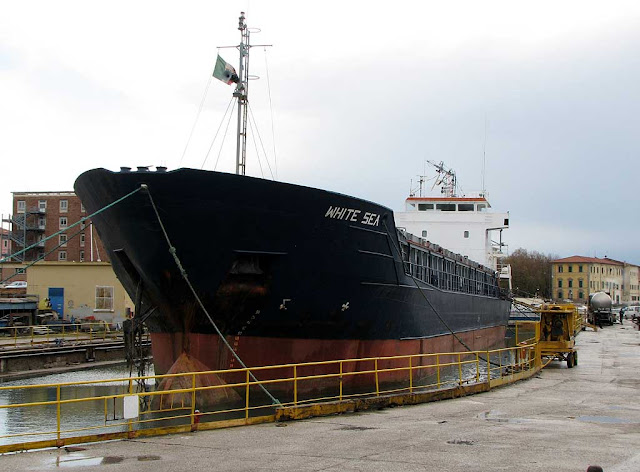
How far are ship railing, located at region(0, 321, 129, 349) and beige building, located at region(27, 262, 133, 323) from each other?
247 centimetres

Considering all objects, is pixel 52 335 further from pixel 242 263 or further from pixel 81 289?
A: pixel 242 263

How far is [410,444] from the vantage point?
362 inches

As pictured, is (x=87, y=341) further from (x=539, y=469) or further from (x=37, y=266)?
(x=539, y=469)

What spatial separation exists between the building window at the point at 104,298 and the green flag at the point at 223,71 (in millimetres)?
26967

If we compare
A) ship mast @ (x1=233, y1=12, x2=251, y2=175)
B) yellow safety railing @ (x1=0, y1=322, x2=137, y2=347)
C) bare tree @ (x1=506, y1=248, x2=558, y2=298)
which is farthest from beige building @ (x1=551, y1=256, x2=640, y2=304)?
ship mast @ (x1=233, y1=12, x2=251, y2=175)

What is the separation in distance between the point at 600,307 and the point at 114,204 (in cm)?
Answer: 5084

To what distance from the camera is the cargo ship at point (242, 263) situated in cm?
1415

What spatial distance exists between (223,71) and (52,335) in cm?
2109

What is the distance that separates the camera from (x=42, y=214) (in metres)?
74.1

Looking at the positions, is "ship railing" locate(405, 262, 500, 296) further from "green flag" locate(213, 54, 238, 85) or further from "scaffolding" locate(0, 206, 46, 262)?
"scaffolding" locate(0, 206, 46, 262)

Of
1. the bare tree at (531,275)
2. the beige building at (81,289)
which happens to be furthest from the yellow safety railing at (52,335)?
Answer: the bare tree at (531,275)

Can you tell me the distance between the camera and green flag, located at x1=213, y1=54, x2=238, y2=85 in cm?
1830

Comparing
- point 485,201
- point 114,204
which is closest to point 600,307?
point 485,201

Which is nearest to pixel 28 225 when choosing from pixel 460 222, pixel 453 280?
pixel 460 222
